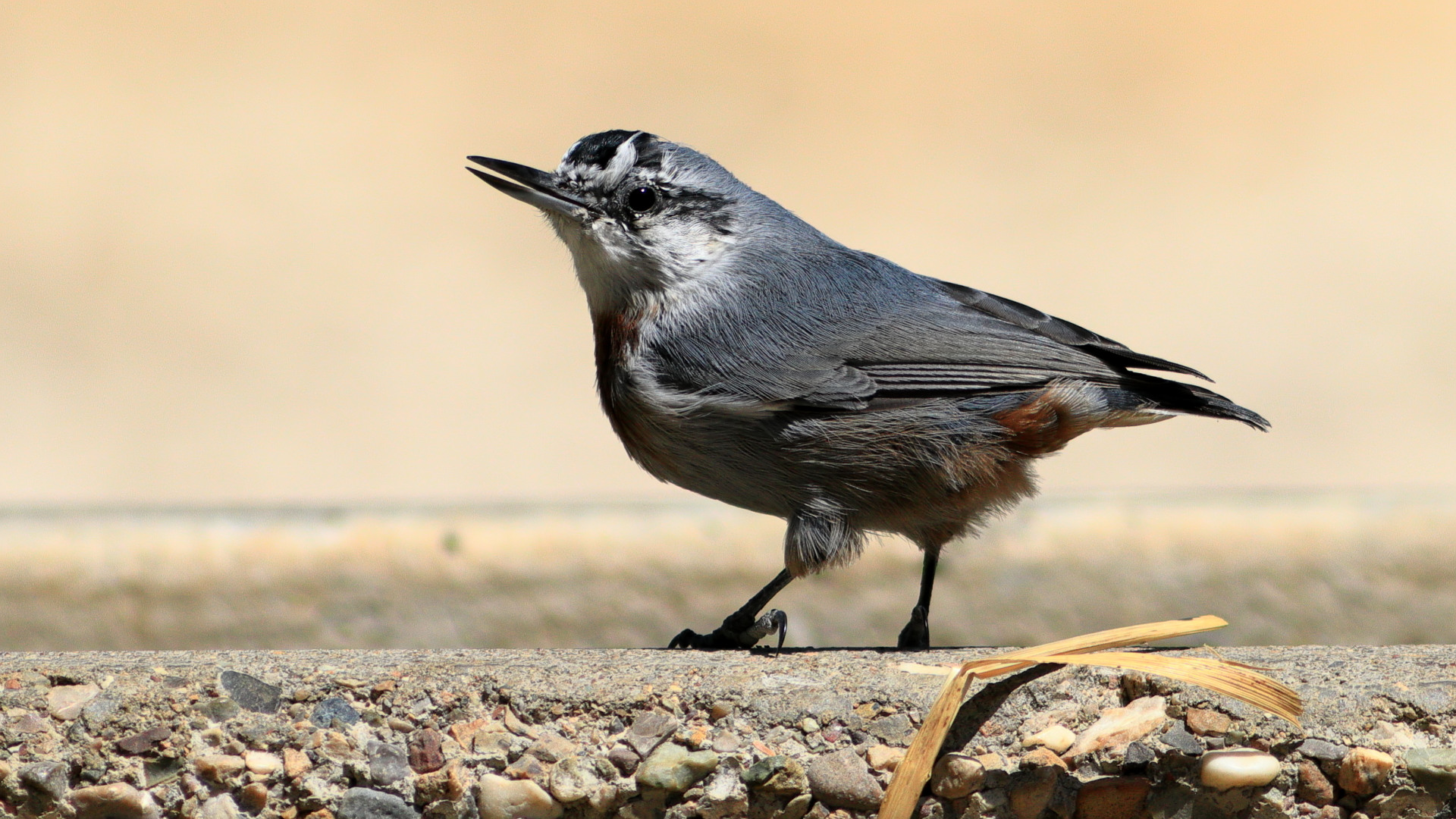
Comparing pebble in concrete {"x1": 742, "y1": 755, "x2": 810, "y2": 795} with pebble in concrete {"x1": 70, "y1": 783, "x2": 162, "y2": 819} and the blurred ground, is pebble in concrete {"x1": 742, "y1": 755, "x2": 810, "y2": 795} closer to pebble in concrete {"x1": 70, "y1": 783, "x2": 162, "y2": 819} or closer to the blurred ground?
pebble in concrete {"x1": 70, "y1": 783, "x2": 162, "y2": 819}

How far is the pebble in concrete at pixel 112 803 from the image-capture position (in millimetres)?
1235

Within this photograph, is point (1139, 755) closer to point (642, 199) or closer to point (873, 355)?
point (873, 355)

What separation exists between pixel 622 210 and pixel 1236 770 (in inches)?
55.8

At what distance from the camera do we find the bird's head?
7.43 feet

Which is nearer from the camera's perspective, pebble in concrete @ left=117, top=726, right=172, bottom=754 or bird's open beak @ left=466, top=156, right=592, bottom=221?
pebble in concrete @ left=117, top=726, right=172, bottom=754

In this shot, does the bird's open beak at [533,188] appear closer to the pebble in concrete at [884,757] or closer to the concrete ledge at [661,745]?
the concrete ledge at [661,745]

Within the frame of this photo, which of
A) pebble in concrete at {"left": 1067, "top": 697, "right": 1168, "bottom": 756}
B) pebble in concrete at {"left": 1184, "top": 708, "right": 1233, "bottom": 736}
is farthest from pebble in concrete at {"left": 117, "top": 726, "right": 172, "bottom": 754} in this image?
pebble in concrete at {"left": 1184, "top": 708, "right": 1233, "bottom": 736}

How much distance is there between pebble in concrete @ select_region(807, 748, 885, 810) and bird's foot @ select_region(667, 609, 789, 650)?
2.86ft

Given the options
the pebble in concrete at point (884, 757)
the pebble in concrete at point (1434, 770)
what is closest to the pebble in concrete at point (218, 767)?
the pebble in concrete at point (884, 757)

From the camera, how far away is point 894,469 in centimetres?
209

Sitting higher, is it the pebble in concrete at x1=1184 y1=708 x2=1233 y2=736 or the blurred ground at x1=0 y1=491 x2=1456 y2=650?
the blurred ground at x1=0 y1=491 x2=1456 y2=650

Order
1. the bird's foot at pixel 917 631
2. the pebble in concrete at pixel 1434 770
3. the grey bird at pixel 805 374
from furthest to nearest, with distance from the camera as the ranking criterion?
the bird's foot at pixel 917 631, the grey bird at pixel 805 374, the pebble in concrete at pixel 1434 770

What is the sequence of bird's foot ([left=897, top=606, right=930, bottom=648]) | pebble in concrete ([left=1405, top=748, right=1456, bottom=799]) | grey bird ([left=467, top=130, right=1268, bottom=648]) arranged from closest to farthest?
1. pebble in concrete ([left=1405, top=748, right=1456, bottom=799])
2. grey bird ([left=467, top=130, right=1268, bottom=648])
3. bird's foot ([left=897, top=606, right=930, bottom=648])

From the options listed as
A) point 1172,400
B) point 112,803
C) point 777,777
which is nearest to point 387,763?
point 112,803
